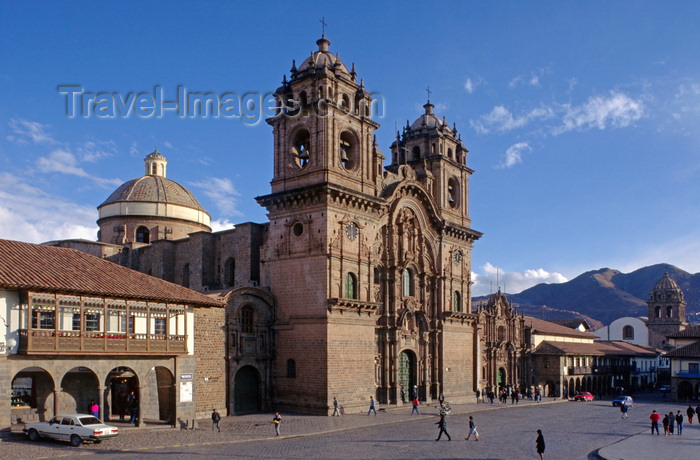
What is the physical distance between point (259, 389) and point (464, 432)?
44.2 ft

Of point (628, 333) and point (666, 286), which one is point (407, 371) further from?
point (666, 286)

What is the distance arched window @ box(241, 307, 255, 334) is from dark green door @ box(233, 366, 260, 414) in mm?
2221

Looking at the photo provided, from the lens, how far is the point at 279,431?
108ft

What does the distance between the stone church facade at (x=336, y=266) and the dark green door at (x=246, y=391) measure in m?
0.11

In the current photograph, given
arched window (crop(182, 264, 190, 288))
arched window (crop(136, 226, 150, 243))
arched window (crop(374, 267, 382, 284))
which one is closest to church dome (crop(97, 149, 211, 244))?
arched window (crop(136, 226, 150, 243))

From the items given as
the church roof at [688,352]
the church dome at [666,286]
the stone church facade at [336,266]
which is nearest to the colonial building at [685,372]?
the church roof at [688,352]

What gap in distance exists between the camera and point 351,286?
142 feet

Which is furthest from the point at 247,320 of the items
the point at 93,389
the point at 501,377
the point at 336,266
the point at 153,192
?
Answer: the point at 501,377

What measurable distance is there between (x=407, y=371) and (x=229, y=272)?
1438cm

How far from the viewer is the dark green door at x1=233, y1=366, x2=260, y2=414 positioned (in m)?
40.1

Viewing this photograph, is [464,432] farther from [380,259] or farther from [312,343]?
[380,259]

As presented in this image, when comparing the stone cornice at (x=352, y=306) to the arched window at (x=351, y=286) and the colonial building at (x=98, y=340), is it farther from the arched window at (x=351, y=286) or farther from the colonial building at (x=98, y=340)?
the colonial building at (x=98, y=340)

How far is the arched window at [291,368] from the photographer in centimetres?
4170

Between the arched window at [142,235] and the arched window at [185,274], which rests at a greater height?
the arched window at [142,235]
